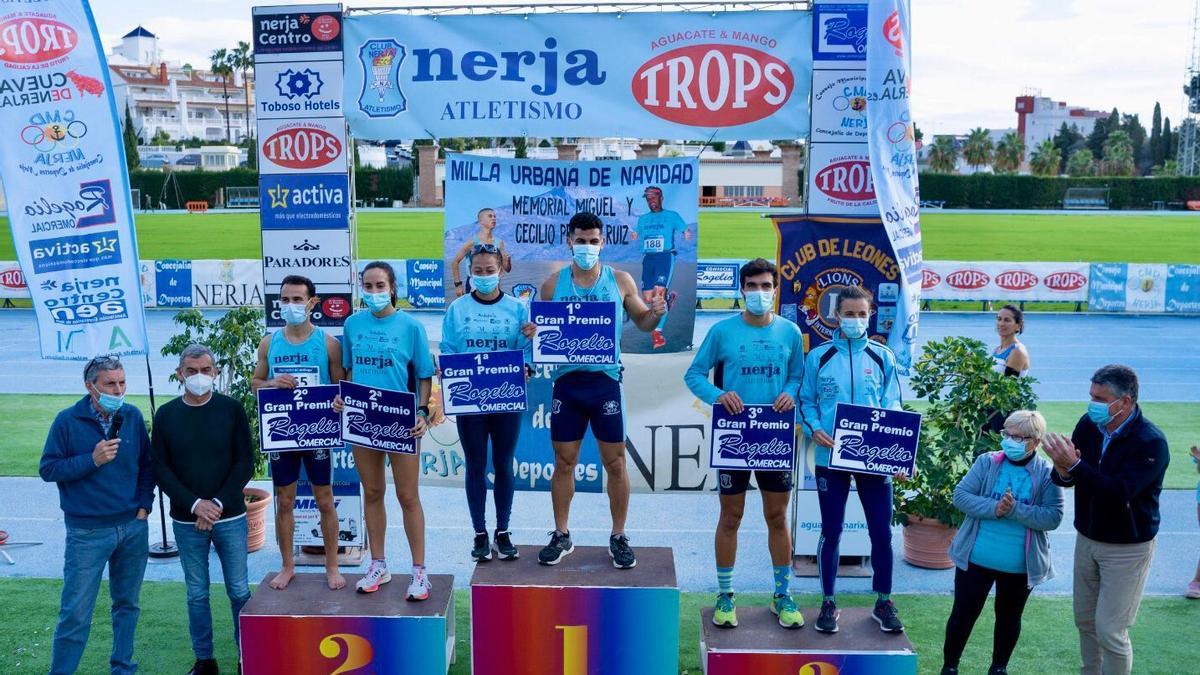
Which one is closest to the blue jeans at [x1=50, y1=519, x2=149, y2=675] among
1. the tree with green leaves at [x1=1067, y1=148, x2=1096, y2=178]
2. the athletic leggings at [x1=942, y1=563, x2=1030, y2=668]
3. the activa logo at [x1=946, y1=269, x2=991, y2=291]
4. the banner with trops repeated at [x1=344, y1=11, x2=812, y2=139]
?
the banner with trops repeated at [x1=344, y1=11, x2=812, y2=139]

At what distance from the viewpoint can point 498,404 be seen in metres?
6.43

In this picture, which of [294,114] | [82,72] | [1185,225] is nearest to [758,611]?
[294,114]

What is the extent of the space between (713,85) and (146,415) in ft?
31.5

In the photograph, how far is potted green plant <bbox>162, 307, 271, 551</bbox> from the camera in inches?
344

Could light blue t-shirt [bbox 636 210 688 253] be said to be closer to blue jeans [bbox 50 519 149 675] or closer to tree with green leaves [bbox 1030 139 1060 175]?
blue jeans [bbox 50 519 149 675]

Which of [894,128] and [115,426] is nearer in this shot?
[115,426]

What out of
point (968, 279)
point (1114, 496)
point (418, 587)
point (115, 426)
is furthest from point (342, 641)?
point (968, 279)

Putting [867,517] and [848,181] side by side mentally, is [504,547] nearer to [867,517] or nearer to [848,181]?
[867,517]

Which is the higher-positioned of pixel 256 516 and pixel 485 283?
pixel 485 283

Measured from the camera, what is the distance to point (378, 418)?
6363 millimetres

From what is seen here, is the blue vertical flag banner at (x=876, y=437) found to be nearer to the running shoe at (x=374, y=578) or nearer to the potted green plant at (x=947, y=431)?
the potted green plant at (x=947, y=431)

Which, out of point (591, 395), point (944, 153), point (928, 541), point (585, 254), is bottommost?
point (928, 541)

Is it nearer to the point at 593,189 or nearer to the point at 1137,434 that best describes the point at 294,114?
the point at 593,189

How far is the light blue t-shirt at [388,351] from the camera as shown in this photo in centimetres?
646
